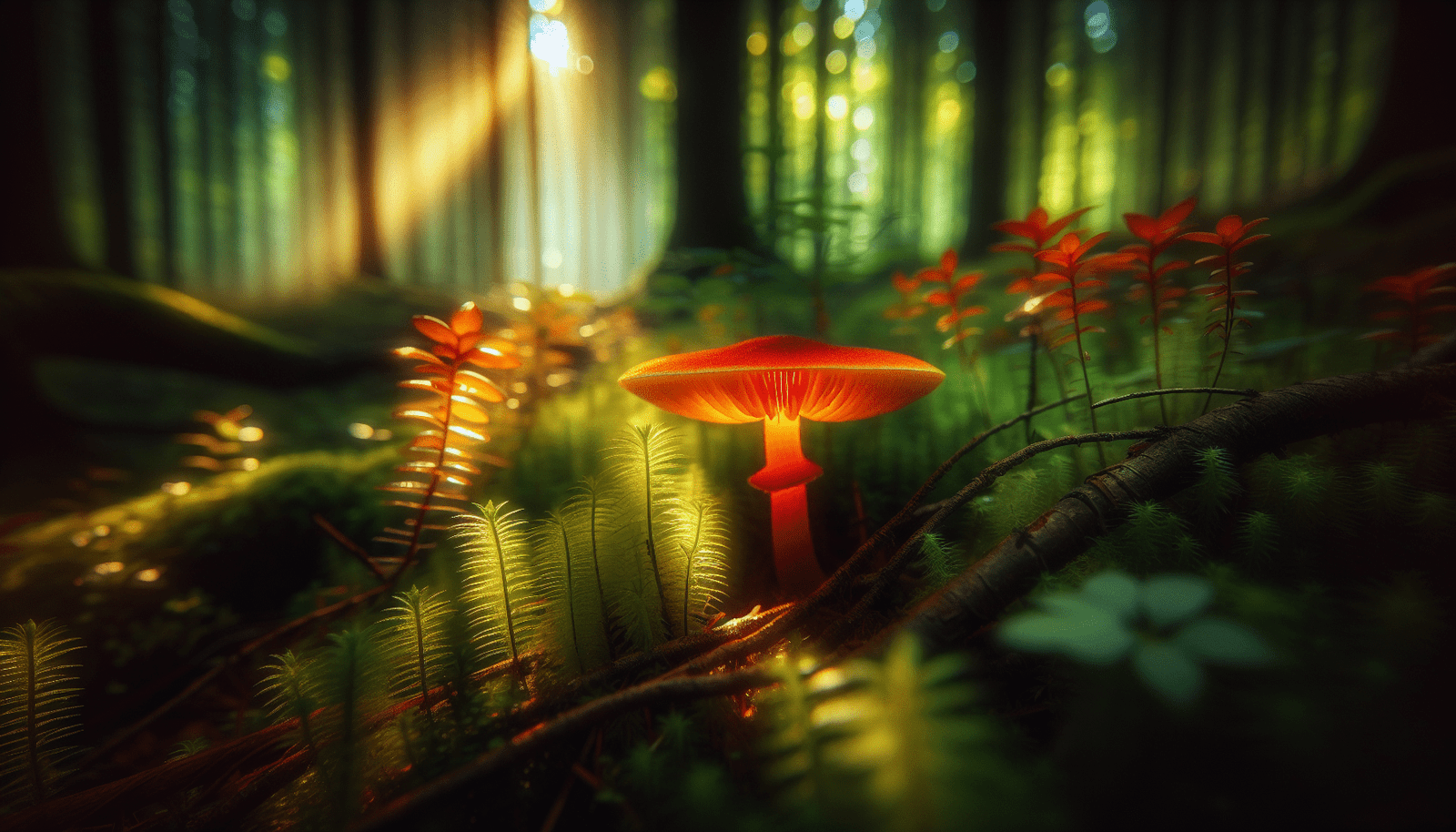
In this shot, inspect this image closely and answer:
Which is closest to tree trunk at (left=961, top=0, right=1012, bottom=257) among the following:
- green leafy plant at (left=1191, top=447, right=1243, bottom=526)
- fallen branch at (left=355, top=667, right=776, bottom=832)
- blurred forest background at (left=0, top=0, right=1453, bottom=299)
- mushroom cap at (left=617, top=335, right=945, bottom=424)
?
blurred forest background at (left=0, top=0, right=1453, bottom=299)

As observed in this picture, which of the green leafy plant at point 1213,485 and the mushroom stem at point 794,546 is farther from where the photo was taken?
the mushroom stem at point 794,546

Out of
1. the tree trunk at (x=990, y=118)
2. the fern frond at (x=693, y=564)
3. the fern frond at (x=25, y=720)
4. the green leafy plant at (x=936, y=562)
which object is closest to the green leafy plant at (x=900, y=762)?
the green leafy plant at (x=936, y=562)

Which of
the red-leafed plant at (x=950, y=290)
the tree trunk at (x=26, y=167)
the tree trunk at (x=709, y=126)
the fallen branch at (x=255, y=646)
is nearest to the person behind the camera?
the fallen branch at (x=255, y=646)

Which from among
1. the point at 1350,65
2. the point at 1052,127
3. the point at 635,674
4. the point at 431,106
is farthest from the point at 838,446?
the point at 431,106

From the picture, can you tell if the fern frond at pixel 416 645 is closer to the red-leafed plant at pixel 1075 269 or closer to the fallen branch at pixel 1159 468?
the fallen branch at pixel 1159 468

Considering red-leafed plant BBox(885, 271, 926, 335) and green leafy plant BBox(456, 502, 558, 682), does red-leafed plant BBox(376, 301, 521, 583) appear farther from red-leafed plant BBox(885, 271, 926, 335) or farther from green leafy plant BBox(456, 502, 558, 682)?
red-leafed plant BBox(885, 271, 926, 335)

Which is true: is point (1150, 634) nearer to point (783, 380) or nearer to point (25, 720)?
point (783, 380)

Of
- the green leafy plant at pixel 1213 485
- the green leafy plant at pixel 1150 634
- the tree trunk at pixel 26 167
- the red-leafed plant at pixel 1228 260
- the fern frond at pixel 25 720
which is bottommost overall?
the fern frond at pixel 25 720
